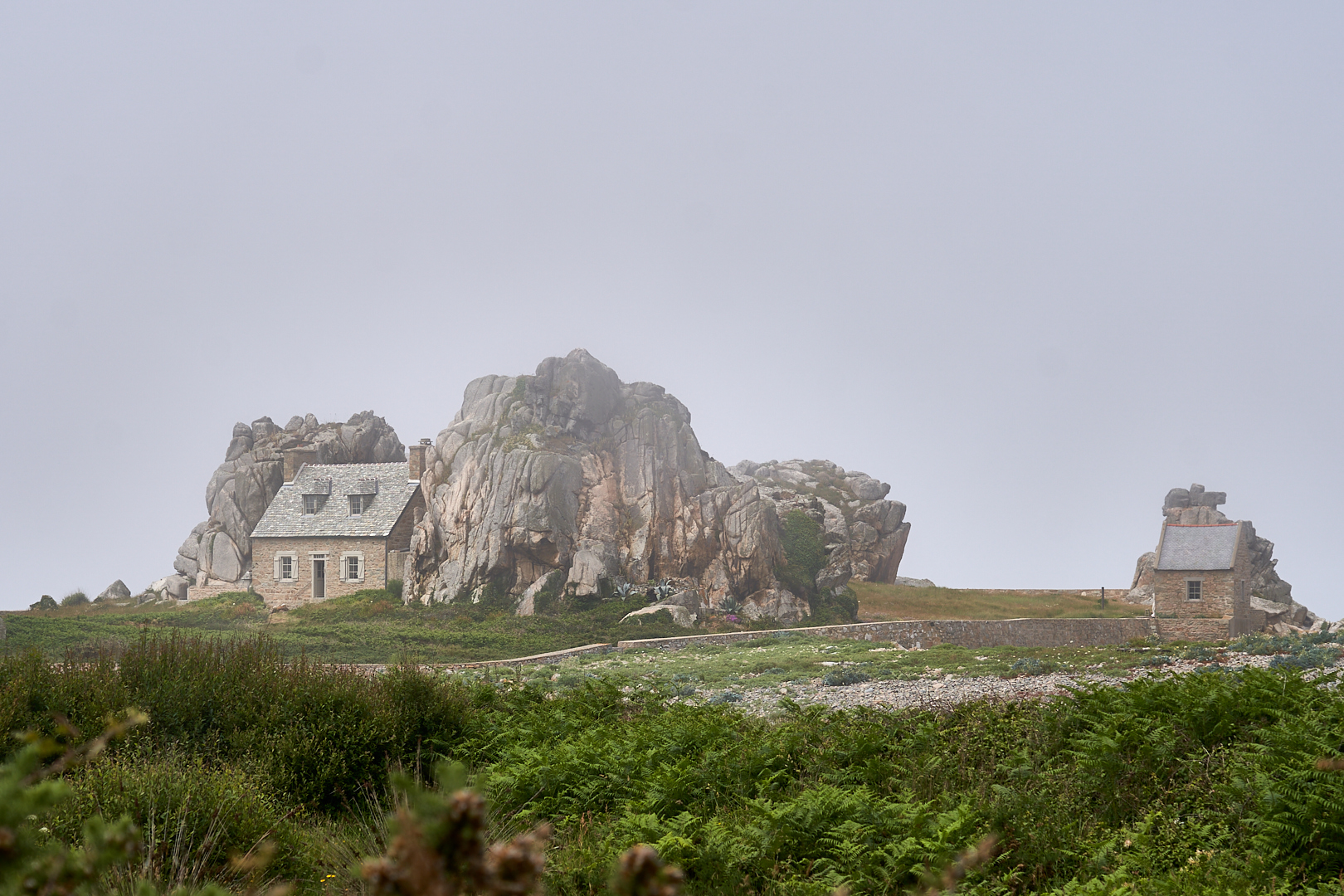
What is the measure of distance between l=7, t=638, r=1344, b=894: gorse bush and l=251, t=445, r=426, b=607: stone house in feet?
102

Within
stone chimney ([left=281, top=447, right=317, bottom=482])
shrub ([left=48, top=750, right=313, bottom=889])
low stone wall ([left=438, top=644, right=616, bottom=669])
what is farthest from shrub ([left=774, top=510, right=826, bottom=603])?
shrub ([left=48, top=750, right=313, bottom=889])

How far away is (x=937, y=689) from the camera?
16.8 meters

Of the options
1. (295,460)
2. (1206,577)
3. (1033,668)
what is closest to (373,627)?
(295,460)

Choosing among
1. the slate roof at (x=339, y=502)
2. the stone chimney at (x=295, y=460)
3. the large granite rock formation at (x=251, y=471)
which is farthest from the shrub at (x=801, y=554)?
the stone chimney at (x=295, y=460)

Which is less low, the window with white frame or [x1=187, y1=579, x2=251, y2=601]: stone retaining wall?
the window with white frame

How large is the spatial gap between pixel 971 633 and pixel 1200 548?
483 inches

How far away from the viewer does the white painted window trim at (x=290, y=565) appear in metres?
44.2

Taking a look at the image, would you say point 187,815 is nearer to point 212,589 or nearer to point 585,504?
point 585,504

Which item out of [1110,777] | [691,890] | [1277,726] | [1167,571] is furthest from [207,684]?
[1167,571]

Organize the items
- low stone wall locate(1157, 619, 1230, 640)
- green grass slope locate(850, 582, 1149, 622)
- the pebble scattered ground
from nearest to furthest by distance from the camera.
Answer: the pebble scattered ground → low stone wall locate(1157, 619, 1230, 640) → green grass slope locate(850, 582, 1149, 622)

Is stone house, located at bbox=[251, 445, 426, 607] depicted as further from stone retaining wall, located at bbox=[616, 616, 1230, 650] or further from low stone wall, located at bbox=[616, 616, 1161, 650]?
stone retaining wall, located at bbox=[616, 616, 1230, 650]

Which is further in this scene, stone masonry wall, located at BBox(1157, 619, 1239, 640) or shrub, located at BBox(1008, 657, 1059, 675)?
stone masonry wall, located at BBox(1157, 619, 1239, 640)

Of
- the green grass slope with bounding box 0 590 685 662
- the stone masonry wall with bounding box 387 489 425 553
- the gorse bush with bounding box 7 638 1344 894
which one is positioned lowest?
the green grass slope with bounding box 0 590 685 662

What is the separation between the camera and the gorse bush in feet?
24.5
